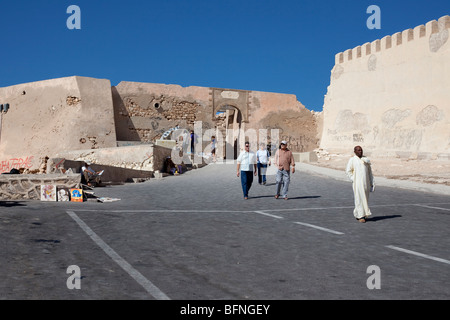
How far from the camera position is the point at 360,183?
298 inches

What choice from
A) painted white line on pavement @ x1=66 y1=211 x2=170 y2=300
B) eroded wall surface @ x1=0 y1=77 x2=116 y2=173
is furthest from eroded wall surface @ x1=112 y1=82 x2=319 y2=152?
painted white line on pavement @ x1=66 y1=211 x2=170 y2=300

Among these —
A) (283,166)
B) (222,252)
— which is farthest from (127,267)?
(283,166)

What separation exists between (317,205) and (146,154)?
11.4m

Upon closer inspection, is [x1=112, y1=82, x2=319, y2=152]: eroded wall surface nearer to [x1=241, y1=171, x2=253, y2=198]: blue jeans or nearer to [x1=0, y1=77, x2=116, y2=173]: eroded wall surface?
[x1=0, y1=77, x2=116, y2=173]: eroded wall surface

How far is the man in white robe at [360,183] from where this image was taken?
7227 millimetres

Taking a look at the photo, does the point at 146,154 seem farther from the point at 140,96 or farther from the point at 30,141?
the point at 30,141

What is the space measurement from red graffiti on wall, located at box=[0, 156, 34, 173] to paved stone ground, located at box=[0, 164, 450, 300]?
21553 millimetres

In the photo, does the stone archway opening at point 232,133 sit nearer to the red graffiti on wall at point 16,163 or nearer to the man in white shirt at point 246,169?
the red graffiti on wall at point 16,163

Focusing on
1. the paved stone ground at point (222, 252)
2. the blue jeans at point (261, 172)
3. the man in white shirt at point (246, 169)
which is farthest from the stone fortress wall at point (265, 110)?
the paved stone ground at point (222, 252)

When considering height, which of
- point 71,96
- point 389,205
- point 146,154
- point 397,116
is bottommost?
point 389,205

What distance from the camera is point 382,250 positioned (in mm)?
5020
